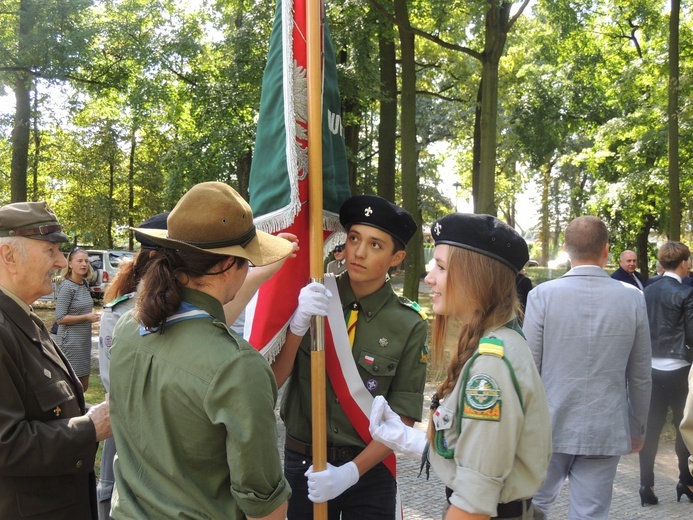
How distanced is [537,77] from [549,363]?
2058 cm

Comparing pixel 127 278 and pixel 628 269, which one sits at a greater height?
pixel 127 278

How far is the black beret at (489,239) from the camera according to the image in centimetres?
235

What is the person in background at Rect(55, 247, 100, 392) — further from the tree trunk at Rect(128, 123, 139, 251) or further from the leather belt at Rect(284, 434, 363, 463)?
the tree trunk at Rect(128, 123, 139, 251)

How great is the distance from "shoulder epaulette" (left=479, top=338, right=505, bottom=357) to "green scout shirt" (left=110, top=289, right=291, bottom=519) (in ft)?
2.16

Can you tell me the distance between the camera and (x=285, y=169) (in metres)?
3.26

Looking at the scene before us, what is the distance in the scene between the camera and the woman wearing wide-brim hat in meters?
1.92

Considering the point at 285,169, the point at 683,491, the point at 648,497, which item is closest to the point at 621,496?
the point at 648,497

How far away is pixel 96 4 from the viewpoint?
1410 cm

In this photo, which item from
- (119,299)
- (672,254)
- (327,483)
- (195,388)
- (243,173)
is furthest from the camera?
(243,173)

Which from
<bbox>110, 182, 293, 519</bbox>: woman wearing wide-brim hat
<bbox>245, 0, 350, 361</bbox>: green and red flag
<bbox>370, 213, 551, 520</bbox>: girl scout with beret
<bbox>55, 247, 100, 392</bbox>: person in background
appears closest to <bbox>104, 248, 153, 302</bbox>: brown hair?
<bbox>245, 0, 350, 361</bbox>: green and red flag

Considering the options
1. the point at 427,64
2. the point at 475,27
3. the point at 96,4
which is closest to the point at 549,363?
the point at 96,4

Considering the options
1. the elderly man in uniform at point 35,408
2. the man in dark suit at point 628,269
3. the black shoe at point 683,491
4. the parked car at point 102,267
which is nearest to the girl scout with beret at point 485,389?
the elderly man in uniform at point 35,408

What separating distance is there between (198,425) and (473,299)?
973mm

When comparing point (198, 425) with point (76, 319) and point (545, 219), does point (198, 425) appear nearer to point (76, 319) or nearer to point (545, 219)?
point (76, 319)
